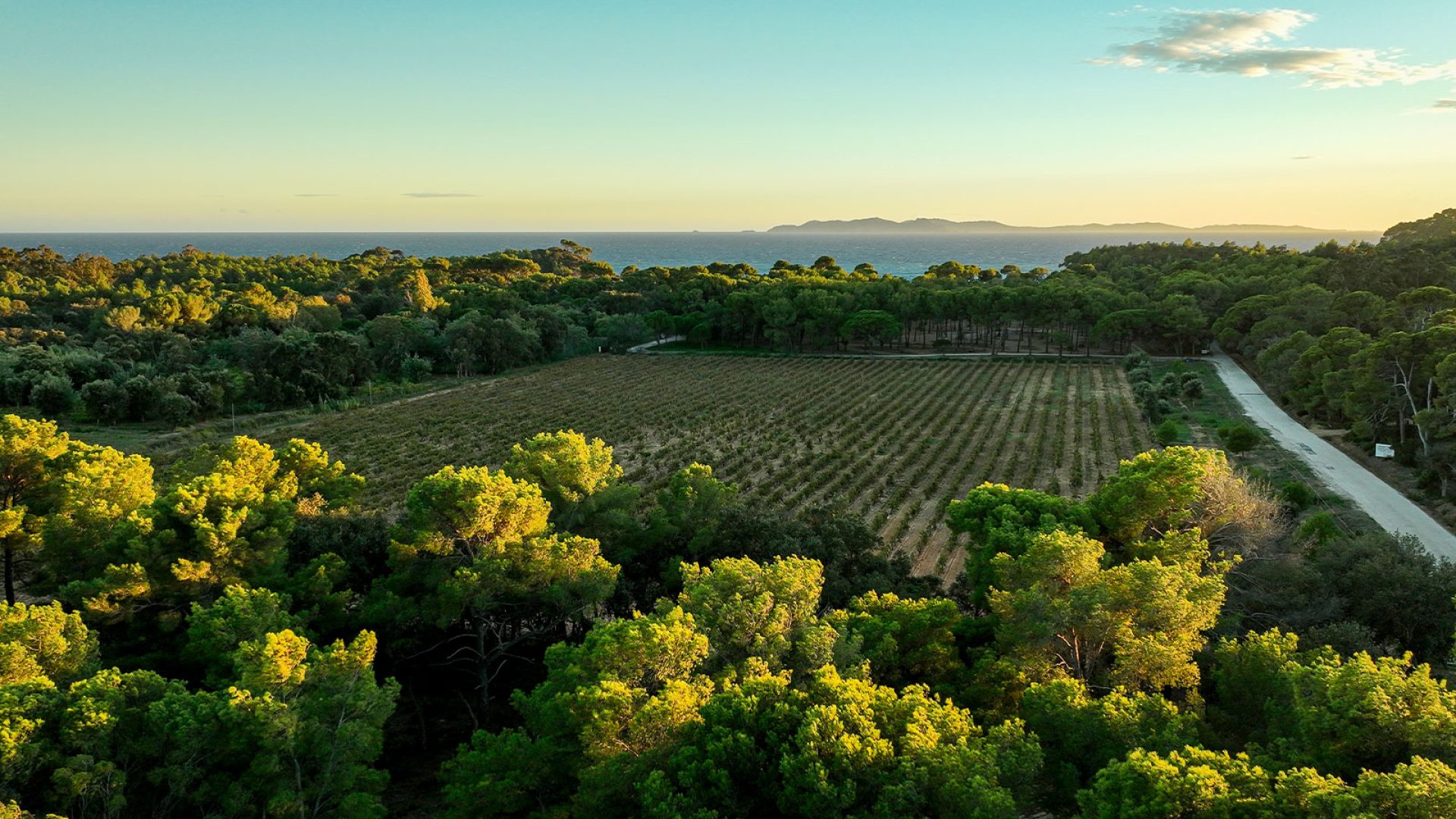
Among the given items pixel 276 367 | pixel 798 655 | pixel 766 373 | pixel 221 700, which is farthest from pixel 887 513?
pixel 276 367

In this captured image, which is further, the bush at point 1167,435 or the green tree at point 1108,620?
the bush at point 1167,435

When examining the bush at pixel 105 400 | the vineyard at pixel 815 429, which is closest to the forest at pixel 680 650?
the vineyard at pixel 815 429

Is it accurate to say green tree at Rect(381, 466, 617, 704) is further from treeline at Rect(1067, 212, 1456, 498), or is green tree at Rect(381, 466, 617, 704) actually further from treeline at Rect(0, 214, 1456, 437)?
treeline at Rect(0, 214, 1456, 437)

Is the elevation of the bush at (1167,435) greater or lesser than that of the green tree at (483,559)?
Answer: lesser

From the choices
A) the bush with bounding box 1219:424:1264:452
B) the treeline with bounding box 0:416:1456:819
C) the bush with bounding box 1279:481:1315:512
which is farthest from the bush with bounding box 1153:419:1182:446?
the treeline with bounding box 0:416:1456:819

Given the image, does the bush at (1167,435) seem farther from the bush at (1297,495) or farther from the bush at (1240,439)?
the bush at (1297,495)

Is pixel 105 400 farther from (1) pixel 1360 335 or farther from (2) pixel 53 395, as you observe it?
(1) pixel 1360 335
